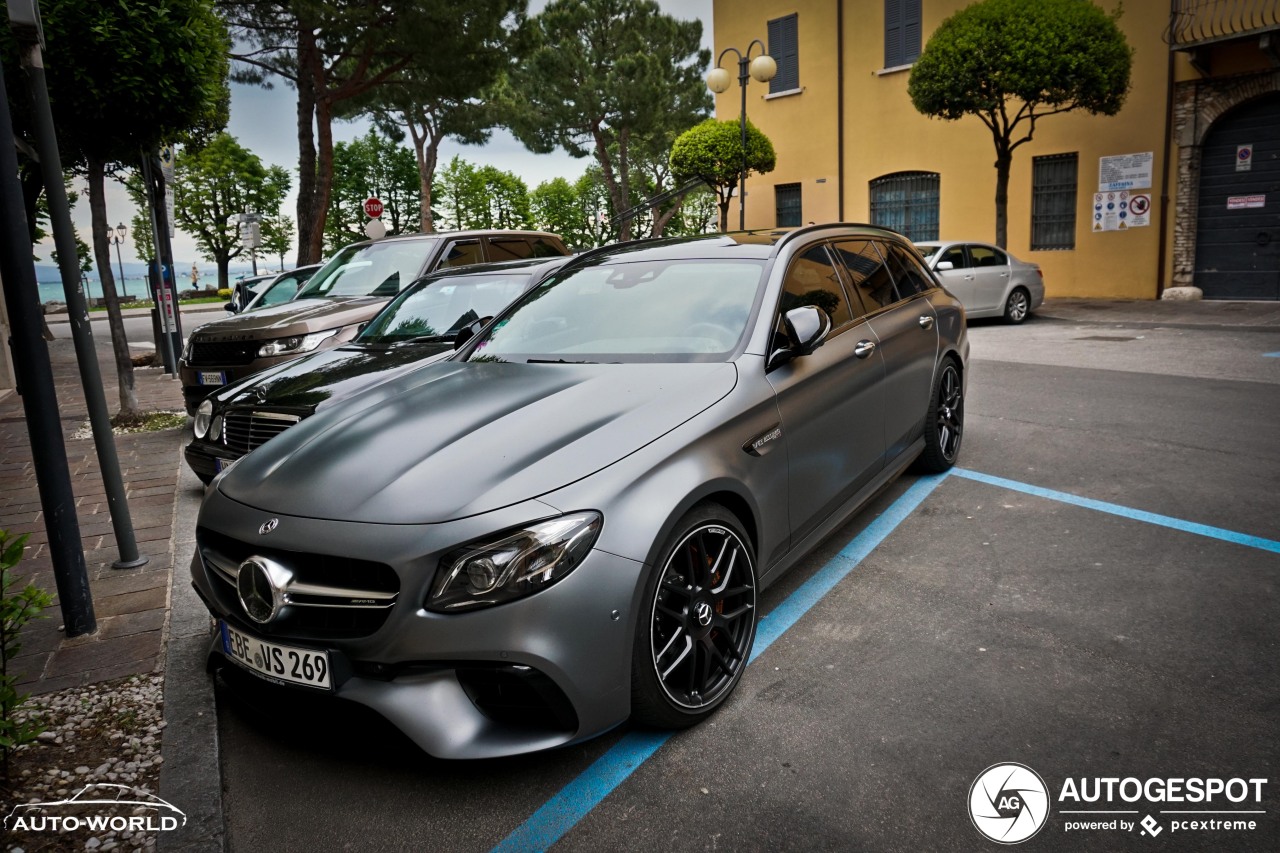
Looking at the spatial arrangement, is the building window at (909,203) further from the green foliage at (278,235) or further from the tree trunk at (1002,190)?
the green foliage at (278,235)

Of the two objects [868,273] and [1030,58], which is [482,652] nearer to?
[868,273]

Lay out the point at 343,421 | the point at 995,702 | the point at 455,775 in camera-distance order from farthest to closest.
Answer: the point at 343,421, the point at 995,702, the point at 455,775

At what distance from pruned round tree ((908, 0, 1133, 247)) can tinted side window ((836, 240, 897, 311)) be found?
13790mm

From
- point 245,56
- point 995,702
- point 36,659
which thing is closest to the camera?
point 995,702

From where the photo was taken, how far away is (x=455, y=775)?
2.67m

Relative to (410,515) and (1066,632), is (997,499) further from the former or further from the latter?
(410,515)

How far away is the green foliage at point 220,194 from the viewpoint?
56.9 m

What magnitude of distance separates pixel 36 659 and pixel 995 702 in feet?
11.9

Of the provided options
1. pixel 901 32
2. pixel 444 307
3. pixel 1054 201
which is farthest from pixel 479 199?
pixel 444 307

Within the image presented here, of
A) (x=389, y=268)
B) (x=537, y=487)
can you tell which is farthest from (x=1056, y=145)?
(x=537, y=487)

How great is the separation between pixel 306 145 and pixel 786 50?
520 inches

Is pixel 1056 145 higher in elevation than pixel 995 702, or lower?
higher

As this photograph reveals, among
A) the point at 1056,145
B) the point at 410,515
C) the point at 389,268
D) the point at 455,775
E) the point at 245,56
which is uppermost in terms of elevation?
the point at 245,56

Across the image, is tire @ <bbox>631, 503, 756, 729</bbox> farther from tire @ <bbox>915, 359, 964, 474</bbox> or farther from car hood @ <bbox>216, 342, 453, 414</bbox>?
car hood @ <bbox>216, 342, 453, 414</bbox>
